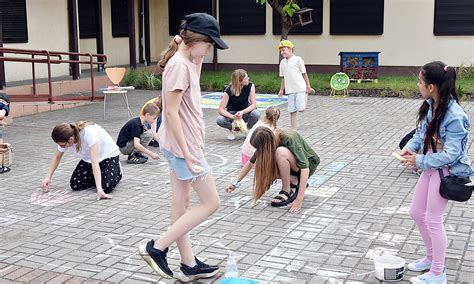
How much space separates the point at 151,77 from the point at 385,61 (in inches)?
291

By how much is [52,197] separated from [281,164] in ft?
8.13

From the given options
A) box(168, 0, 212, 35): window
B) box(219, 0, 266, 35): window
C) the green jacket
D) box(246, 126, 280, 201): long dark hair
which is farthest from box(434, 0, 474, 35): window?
box(246, 126, 280, 201): long dark hair

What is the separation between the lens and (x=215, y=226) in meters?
5.69

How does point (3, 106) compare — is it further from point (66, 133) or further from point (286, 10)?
point (286, 10)

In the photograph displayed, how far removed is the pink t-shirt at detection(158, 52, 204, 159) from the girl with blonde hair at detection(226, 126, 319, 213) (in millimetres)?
1905

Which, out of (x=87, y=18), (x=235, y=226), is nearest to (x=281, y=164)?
(x=235, y=226)

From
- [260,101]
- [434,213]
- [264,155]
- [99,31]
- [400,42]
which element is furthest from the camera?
[400,42]

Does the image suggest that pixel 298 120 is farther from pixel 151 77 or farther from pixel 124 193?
pixel 151 77

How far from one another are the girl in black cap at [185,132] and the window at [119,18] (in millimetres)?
17045

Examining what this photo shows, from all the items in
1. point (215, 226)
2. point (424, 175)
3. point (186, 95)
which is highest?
point (186, 95)

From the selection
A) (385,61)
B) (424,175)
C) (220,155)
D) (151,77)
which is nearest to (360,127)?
(220,155)

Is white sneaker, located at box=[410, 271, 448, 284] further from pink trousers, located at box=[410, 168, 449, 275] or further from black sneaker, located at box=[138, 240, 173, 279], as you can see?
black sneaker, located at box=[138, 240, 173, 279]

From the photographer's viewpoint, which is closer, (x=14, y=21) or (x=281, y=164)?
(x=281, y=164)

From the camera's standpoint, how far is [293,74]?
1076 centimetres
